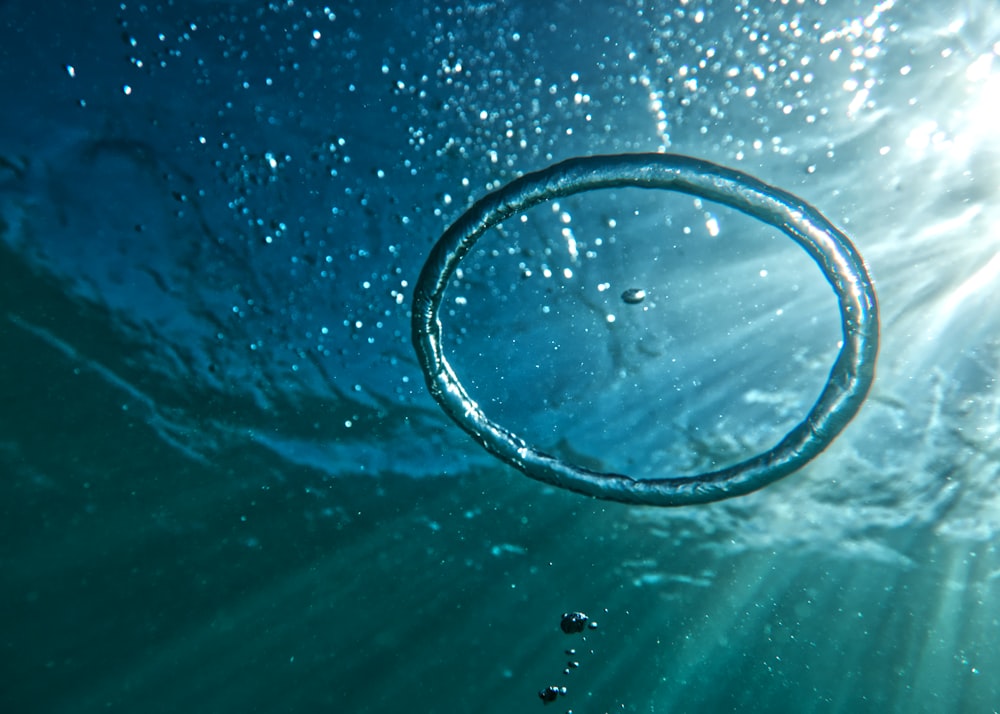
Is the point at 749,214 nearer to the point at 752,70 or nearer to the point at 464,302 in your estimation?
the point at 752,70

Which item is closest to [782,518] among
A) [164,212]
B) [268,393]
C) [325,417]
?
[325,417]

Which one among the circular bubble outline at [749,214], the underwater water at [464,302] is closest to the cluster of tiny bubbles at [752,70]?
the underwater water at [464,302]

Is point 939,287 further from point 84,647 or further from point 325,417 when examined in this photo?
point 84,647

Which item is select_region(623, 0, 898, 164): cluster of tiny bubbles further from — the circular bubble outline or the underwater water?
the circular bubble outline

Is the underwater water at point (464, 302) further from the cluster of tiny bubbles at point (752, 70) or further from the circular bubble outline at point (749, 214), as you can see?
the circular bubble outline at point (749, 214)

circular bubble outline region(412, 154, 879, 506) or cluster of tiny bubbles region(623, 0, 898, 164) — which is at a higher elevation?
cluster of tiny bubbles region(623, 0, 898, 164)

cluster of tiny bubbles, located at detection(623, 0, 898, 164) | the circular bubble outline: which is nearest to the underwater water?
cluster of tiny bubbles, located at detection(623, 0, 898, 164)
